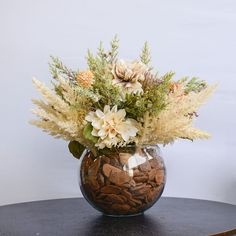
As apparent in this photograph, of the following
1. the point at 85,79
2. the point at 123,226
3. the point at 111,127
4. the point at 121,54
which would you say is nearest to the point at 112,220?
the point at 123,226

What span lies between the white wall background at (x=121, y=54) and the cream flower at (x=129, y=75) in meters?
0.44

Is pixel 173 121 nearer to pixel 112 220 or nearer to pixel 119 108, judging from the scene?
pixel 119 108

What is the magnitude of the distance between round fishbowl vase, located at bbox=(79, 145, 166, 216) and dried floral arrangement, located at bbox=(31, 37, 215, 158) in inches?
1.0

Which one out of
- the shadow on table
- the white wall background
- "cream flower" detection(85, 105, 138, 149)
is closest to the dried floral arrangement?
"cream flower" detection(85, 105, 138, 149)

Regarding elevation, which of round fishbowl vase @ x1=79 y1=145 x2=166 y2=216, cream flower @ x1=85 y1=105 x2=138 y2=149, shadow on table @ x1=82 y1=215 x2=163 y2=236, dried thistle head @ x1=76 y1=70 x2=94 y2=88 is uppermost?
dried thistle head @ x1=76 y1=70 x2=94 y2=88

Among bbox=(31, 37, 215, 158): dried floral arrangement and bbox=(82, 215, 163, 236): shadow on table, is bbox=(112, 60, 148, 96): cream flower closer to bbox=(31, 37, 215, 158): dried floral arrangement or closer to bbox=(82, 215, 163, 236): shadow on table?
bbox=(31, 37, 215, 158): dried floral arrangement

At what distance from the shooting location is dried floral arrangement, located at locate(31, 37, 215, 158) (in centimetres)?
112

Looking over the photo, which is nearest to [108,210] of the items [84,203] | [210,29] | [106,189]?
[106,189]

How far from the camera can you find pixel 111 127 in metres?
1.12

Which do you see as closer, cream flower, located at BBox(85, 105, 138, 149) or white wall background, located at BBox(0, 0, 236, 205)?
cream flower, located at BBox(85, 105, 138, 149)

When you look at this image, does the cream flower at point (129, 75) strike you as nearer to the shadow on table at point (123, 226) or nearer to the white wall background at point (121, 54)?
the shadow on table at point (123, 226)

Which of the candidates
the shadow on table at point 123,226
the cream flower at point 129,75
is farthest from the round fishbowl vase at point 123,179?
the cream flower at point 129,75

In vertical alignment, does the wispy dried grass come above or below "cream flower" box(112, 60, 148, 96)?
below

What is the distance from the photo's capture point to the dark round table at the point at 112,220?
Result: 1.07 m
